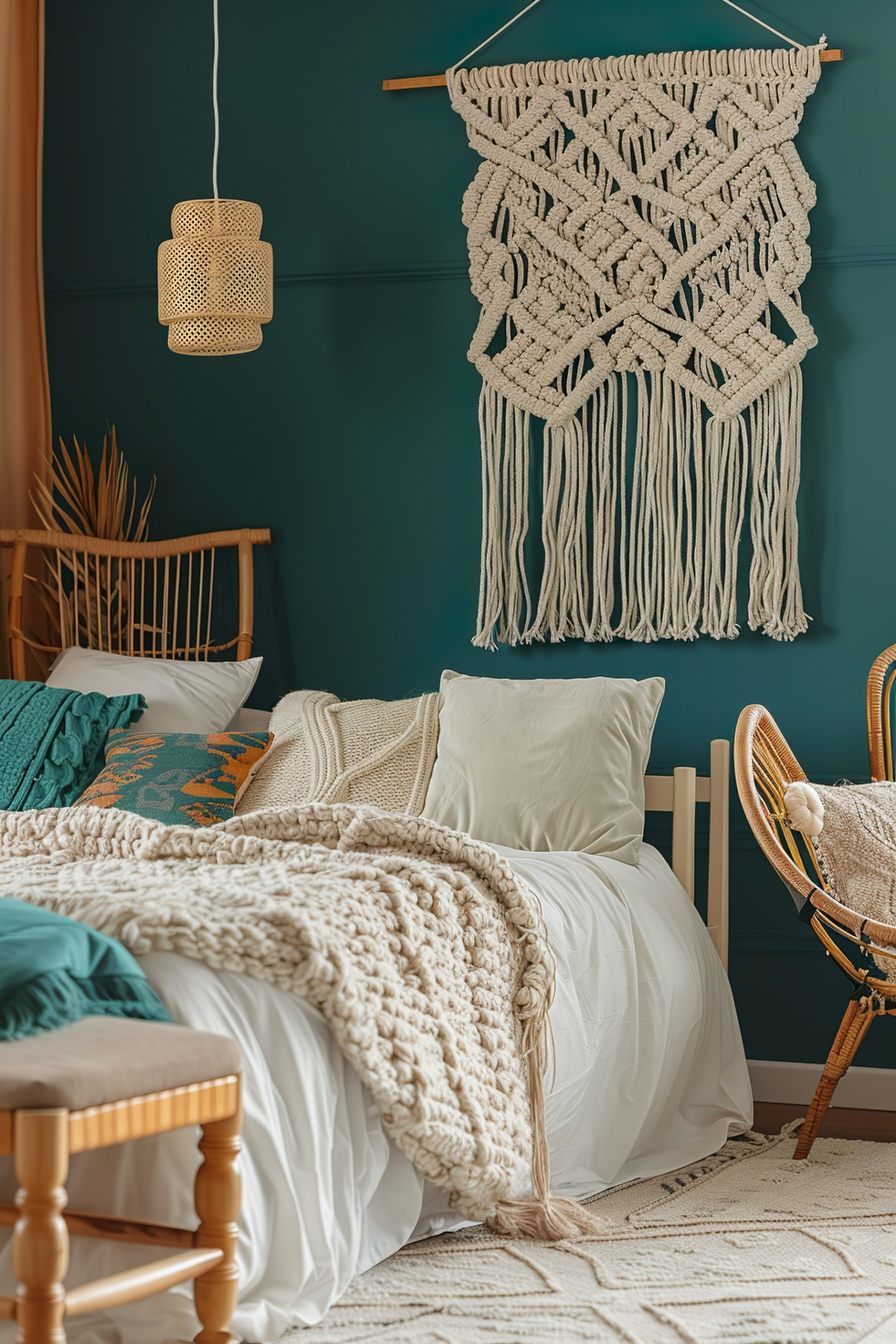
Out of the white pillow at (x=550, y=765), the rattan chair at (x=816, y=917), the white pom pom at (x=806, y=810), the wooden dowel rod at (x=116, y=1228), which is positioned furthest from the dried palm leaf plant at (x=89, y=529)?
the wooden dowel rod at (x=116, y=1228)

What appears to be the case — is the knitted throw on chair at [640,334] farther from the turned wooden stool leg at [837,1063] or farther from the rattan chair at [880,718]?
the turned wooden stool leg at [837,1063]

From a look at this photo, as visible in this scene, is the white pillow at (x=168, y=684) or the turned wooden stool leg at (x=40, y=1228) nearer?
the turned wooden stool leg at (x=40, y=1228)

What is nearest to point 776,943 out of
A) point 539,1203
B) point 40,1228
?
point 539,1203

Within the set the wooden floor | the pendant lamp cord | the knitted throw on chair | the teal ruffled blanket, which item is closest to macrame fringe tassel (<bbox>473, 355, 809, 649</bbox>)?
the knitted throw on chair

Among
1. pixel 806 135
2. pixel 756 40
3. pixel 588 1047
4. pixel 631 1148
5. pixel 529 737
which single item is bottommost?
pixel 631 1148

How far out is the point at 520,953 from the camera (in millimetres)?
2027

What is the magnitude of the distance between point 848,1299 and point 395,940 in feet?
2.34

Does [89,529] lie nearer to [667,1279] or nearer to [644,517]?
[644,517]

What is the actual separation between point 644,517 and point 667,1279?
1787 mm

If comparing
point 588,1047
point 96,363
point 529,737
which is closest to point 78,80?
point 96,363

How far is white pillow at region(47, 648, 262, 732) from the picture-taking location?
9.62 feet

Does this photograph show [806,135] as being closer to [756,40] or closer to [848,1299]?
[756,40]

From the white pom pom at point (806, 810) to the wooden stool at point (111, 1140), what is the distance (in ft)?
4.15

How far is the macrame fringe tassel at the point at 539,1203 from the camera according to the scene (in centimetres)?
195
